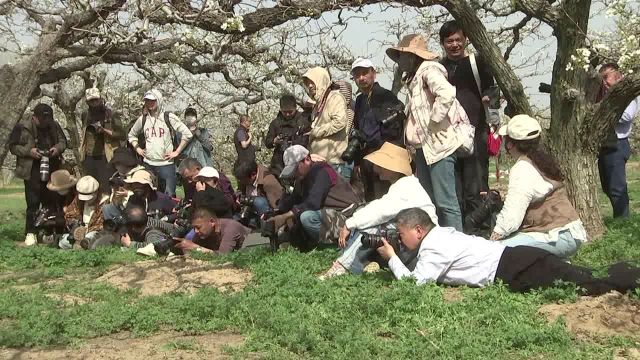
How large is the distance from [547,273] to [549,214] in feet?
2.22

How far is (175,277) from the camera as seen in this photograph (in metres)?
5.93

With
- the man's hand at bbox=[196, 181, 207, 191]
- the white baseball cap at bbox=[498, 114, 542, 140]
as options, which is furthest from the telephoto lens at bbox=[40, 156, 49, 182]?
the white baseball cap at bbox=[498, 114, 542, 140]

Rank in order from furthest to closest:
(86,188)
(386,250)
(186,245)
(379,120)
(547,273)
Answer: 1. (86,188)
2. (186,245)
3. (379,120)
4. (386,250)
5. (547,273)

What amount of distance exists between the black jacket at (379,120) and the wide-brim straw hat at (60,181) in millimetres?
4380

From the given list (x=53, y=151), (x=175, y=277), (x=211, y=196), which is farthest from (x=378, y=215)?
(x=53, y=151)

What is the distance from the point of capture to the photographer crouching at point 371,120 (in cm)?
661

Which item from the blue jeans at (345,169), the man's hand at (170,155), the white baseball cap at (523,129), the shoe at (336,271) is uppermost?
the white baseball cap at (523,129)

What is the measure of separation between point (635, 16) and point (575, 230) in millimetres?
2379

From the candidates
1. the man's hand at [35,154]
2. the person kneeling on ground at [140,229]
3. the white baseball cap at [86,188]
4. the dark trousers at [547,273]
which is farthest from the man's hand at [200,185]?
the dark trousers at [547,273]

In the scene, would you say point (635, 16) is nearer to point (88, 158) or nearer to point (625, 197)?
point (625, 197)

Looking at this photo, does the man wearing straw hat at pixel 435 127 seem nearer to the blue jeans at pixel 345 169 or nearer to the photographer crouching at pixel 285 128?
the blue jeans at pixel 345 169

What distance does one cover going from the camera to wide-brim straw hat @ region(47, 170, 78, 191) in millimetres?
9289

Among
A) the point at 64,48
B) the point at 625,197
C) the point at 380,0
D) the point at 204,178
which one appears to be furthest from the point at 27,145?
the point at 625,197

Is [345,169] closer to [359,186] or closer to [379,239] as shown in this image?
[359,186]
